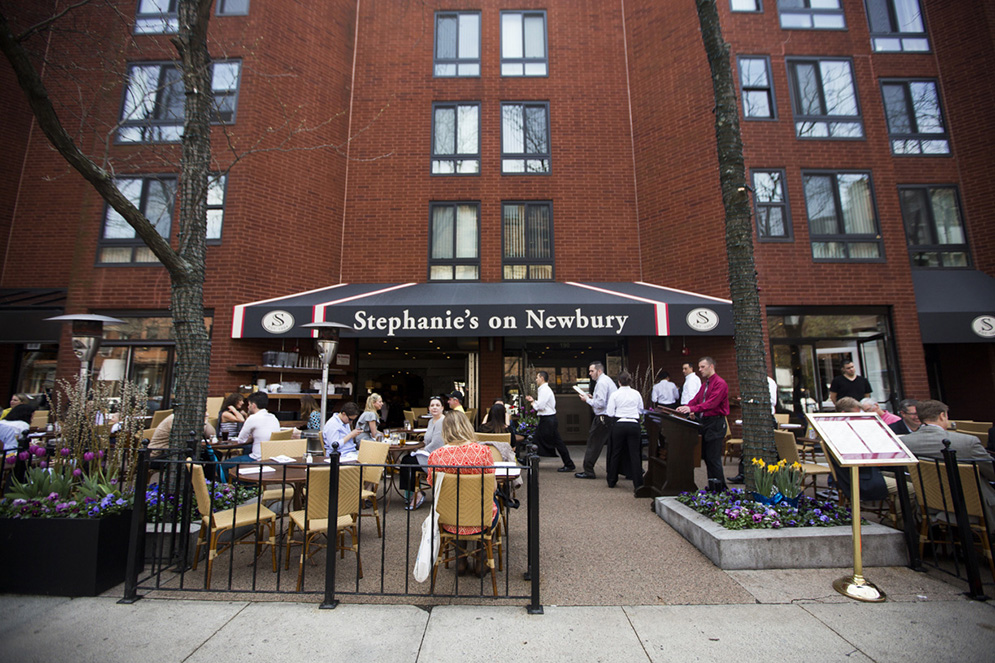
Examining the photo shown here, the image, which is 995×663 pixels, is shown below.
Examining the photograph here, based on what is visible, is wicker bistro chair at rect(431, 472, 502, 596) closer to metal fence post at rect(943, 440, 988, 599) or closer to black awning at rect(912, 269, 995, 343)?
metal fence post at rect(943, 440, 988, 599)

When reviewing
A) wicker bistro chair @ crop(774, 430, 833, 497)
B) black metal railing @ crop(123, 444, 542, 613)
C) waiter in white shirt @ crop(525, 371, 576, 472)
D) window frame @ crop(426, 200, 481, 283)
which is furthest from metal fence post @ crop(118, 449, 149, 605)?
window frame @ crop(426, 200, 481, 283)

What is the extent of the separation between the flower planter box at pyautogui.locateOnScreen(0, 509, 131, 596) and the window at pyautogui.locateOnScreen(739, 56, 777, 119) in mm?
14259

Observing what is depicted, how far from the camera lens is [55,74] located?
12.0 m

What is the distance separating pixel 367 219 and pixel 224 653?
11.0m

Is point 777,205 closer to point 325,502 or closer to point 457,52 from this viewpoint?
point 457,52

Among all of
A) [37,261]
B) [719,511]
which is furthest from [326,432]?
[37,261]

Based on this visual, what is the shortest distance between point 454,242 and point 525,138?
3598 mm

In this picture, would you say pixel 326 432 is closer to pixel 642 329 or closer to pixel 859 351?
pixel 642 329

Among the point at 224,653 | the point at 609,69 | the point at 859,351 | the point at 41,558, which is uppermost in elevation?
the point at 609,69

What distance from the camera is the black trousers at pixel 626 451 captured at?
707cm

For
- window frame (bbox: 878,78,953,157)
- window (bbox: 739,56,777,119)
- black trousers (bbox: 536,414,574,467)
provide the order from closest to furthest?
black trousers (bbox: 536,414,574,467), window (bbox: 739,56,777,119), window frame (bbox: 878,78,953,157)

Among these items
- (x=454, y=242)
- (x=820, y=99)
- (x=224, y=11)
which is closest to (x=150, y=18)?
(x=224, y=11)

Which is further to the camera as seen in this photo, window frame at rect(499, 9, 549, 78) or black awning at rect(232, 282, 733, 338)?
window frame at rect(499, 9, 549, 78)

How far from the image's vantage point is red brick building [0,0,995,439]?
10.9m
